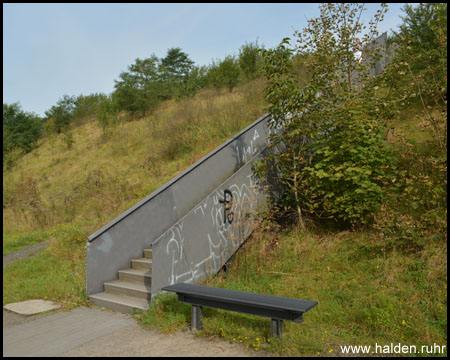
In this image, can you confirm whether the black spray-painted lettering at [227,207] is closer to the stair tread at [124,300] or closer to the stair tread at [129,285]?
the stair tread at [129,285]

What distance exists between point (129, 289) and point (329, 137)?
4.64 meters

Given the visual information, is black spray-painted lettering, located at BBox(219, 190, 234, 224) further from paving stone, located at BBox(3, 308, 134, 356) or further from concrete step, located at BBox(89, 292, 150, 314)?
paving stone, located at BBox(3, 308, 134, 356)

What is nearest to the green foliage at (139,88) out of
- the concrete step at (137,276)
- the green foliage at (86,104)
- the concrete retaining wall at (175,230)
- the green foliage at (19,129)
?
the green foliage at (86,104)

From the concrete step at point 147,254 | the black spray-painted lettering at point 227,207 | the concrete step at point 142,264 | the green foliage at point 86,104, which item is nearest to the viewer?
the concrete step at point 142,264

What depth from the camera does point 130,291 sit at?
586 cm

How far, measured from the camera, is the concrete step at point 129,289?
571 centimetres

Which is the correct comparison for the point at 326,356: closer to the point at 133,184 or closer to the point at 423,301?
the point at 423,301

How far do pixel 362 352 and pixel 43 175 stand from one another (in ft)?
56.6

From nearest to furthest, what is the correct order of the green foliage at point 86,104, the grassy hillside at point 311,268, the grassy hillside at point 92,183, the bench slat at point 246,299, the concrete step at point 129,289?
the bench slat at point 246,299 < the grassy hillside at point 311,268 < the concrete step at point 129,289 < the grassy hillside at point 92,183 < the green foliage at point 86,104

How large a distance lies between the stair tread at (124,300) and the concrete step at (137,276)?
1.14 feet

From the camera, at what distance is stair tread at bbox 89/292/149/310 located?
5.45 metres

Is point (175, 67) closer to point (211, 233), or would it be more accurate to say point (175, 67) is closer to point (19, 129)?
point (19, 129)

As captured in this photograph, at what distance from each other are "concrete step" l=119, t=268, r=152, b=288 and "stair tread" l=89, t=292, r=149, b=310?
35cm

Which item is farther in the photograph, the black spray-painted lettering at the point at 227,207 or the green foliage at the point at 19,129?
the green foliage at the point at 19,129
